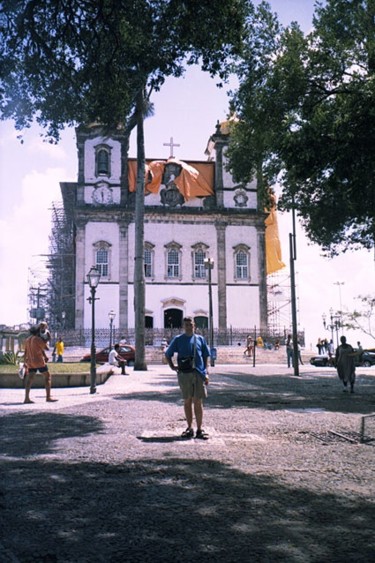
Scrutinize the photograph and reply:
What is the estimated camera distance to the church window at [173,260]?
48.5 meters

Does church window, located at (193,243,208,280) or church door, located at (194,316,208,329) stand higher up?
church window, located at (193,243,208,280)

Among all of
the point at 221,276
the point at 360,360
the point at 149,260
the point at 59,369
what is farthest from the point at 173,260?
the point at 59,369

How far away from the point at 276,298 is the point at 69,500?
175 feet

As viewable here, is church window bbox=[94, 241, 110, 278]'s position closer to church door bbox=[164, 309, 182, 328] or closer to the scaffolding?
the scaffolding

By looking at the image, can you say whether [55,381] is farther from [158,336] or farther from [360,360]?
[158,336]

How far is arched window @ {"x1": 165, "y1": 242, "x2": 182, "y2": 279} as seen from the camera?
48469mm

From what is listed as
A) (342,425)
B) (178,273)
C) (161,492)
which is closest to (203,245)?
(178,273)

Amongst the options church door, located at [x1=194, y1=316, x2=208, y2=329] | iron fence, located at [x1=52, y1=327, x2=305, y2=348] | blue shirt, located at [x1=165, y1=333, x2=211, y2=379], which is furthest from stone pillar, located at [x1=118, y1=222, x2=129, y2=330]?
blue shirt, located at [x1=165, y1=333, x2=211, y2=379]

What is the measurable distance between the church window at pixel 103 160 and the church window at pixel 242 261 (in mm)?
12400

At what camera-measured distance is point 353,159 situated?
12156 mm

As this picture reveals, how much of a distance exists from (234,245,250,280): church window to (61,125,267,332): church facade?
83 millimetres

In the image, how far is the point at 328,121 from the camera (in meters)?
14.4

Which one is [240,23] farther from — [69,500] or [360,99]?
[69,500]

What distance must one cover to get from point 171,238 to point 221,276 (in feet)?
17.0
